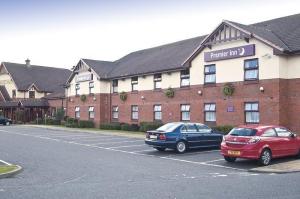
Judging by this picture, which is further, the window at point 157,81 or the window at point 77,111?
the window at point 77,111

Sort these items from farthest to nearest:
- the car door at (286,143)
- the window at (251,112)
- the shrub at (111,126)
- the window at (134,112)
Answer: the shrub at (111,126) → the window at (134,112) → the window at (251,112) → the car door at (286,143)

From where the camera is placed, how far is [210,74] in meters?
30.1

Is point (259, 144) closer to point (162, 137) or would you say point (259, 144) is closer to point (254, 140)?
point (254, 140)

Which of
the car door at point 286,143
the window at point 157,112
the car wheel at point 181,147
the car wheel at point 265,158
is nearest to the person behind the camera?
the car wheel at point 265,158

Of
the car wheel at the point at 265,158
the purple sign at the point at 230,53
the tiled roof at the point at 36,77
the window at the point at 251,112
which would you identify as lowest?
the car wheel at the point at 265,158

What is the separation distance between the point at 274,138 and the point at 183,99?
16.8 metres

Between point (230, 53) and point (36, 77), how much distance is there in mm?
44551

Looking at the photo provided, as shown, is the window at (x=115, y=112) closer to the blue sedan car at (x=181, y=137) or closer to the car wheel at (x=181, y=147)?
the blue sedan car at (x=181, y=137)

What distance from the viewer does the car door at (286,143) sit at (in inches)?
646

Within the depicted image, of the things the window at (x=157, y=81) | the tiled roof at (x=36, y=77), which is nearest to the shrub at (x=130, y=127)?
the window at (x=157, y=81)

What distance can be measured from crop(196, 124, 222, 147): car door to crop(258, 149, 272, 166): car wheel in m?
5.31

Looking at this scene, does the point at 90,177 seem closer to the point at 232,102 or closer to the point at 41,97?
the point at 232,102

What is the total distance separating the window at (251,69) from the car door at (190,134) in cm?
839

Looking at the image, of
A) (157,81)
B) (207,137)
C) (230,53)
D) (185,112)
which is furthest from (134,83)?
(207,137)
